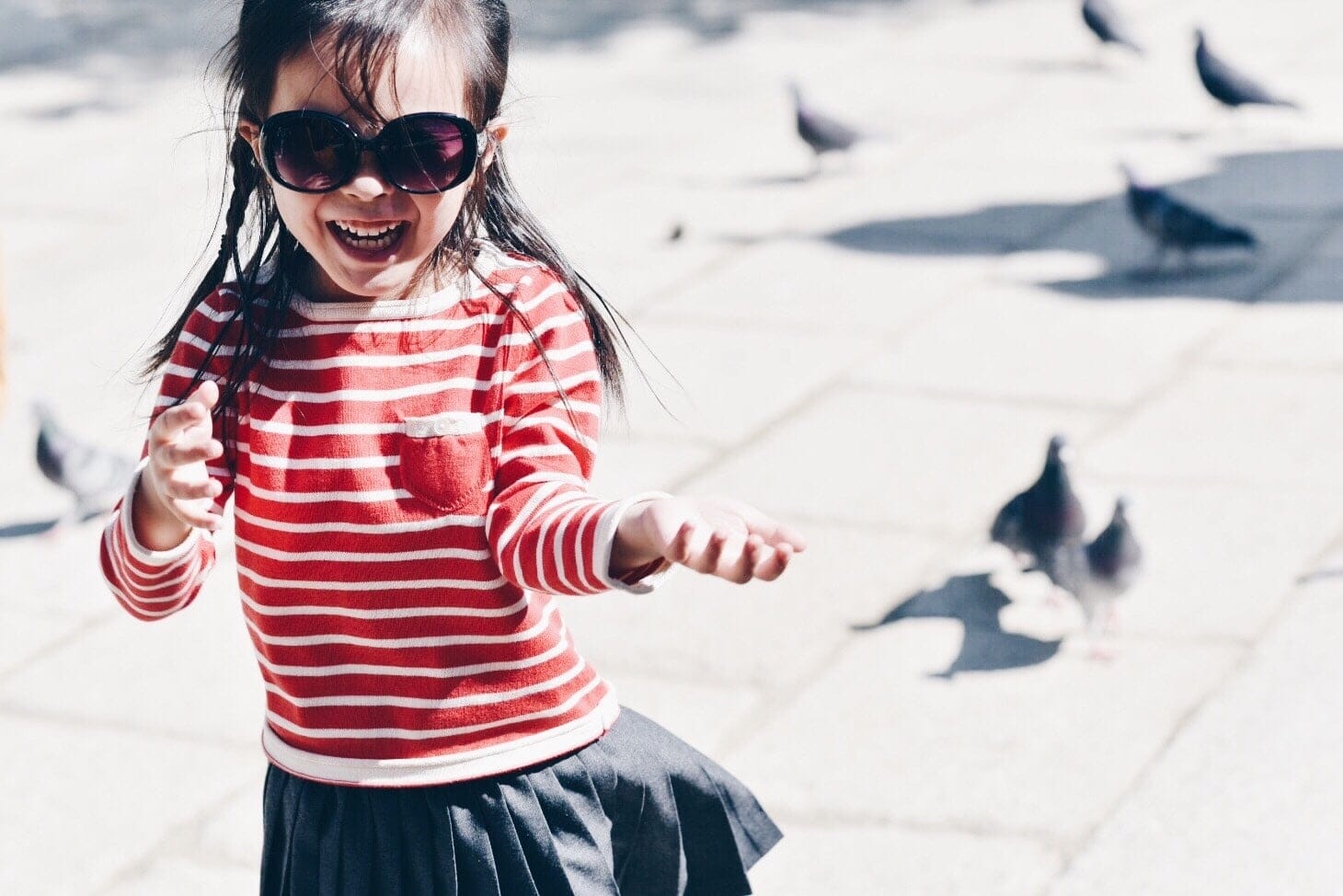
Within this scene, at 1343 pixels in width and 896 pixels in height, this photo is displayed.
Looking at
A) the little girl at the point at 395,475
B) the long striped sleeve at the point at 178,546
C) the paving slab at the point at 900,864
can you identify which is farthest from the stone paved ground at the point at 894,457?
the long striped sleeve at the point at 178,546

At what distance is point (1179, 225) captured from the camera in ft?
20.6

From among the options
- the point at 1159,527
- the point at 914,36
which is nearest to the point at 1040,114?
the point at 914,36

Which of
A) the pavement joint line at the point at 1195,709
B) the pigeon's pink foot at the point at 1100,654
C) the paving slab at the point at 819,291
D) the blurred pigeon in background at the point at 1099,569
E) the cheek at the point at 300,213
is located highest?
the cheek at the point at 300,213

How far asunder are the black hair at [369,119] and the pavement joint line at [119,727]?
62.8 inches

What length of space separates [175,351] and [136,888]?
149 cm

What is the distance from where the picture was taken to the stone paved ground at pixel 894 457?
3.46 meters

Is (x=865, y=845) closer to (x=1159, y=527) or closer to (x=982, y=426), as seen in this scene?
(x=1159, y=527)

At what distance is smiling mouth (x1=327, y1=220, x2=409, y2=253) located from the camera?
206 centimetres

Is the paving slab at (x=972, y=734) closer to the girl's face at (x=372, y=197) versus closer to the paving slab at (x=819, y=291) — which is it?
the girl's face at (x=372, y=197)

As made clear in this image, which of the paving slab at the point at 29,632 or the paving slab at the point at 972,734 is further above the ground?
the paving slab at the point at 972,734

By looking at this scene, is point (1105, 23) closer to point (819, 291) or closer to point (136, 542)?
point (819, 291)

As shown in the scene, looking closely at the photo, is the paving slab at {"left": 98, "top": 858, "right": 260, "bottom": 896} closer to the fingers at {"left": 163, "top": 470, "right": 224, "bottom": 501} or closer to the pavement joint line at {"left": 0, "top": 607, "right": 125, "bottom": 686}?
the pavement joint line at {"left": 0, "top": 607, "right": 125, "bottom": 686}

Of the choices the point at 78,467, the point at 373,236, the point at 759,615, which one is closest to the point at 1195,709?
the point at 759,615

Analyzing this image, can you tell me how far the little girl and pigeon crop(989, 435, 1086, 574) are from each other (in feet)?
6.38
